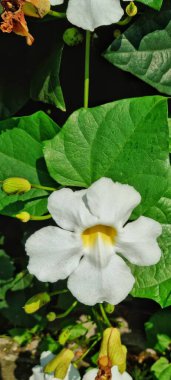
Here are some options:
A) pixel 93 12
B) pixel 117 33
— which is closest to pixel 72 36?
pixel 117 33

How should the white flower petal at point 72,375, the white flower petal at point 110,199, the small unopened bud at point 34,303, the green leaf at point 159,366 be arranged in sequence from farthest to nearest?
the green leaf at point 159,366, the white flower petal at point 72,375, the small unopened bud at point 34,303, the white flower petal at point 110,199

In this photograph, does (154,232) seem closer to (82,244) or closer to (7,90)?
(82,244)

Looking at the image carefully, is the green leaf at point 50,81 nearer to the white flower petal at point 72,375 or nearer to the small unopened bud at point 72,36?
the small unopened bud at point 72,36

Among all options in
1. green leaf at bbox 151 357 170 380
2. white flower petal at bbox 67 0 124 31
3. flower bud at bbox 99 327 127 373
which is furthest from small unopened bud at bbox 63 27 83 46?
green leaf at bbox 151 357 170 380

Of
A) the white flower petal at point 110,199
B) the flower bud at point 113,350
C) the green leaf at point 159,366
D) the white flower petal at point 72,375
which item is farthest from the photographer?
the green leaf at point 159,366

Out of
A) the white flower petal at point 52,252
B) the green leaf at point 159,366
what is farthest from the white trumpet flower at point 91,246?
the green leaf at point 159,366

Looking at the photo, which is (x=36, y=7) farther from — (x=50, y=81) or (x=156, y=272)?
(x=156, y=272)
